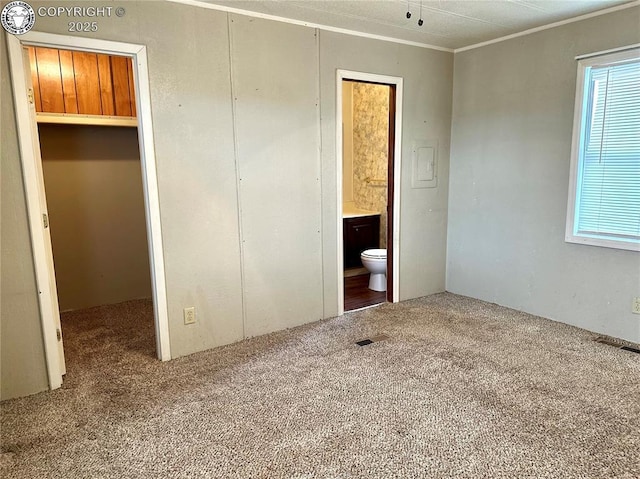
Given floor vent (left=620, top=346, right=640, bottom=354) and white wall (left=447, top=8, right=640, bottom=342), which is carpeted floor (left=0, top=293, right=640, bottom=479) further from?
white wall (left=447, top=8, right=640, bottom=342)

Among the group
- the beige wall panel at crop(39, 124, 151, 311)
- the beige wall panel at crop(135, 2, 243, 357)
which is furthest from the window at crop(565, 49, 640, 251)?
the beige wall panel at crop(39, 124, 151, 311)

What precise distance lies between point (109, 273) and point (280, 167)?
2217 millimetres

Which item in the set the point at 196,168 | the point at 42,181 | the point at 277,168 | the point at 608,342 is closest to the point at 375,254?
the point at 277,168

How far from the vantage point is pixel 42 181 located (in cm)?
255

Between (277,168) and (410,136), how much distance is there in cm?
148

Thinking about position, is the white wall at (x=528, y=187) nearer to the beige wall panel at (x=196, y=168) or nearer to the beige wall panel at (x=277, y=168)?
the beige wall panel at (x=277, y=168)

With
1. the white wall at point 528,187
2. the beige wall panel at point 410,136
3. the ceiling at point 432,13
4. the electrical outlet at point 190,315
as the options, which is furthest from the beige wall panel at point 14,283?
the white wall at point 528,187

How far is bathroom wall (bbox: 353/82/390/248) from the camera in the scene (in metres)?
5.24

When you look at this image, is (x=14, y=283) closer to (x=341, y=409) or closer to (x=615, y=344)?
(x=341, y=409)

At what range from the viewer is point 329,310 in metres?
3.75

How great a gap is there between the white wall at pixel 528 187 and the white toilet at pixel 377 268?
737mm

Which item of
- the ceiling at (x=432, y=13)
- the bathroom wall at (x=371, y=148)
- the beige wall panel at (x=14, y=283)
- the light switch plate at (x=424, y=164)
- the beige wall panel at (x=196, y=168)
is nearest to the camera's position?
the beige wall panel at (x=14, y=283)

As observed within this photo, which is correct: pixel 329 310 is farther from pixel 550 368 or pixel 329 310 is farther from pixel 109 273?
pixel 109 273

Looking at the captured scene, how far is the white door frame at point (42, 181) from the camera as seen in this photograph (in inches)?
91.9
